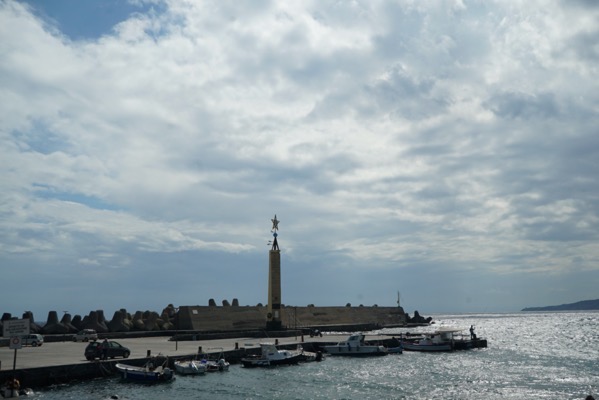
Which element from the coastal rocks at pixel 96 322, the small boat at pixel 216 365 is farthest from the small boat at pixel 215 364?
the coastal rocks at pixel 96 322

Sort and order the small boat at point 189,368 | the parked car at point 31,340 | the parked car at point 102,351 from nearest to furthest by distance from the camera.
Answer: the parked car at point 102,351 < the small boat at point 189,368 < the parked car at point 31,340

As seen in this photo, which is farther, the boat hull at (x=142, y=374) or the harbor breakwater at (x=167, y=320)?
the harbor breakwater at (x=167, y=320)

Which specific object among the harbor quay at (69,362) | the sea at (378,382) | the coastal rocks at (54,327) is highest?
the coastal rocks at (54,327)

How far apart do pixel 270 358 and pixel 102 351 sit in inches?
455

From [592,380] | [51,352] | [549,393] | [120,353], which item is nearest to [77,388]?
[120,353]

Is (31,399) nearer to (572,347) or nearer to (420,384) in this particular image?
(420,384)

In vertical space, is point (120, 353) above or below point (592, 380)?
above

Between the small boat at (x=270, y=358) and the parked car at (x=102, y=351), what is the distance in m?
8.32

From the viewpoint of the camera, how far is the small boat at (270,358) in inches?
1603

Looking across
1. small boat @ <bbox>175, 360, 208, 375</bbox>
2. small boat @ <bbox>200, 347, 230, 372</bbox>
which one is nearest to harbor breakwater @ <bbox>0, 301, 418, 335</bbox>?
small boat @ <bbox>200, 347, 230, 372</bbox>

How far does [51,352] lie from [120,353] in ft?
24.8

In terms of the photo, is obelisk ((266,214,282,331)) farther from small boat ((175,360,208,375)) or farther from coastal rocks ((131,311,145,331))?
small boat ((175,360,208,375))

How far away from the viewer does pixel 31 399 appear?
26750 millimetres

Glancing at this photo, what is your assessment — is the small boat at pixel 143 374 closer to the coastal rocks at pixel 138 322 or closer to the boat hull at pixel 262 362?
the boat hull at pixel 262 362
